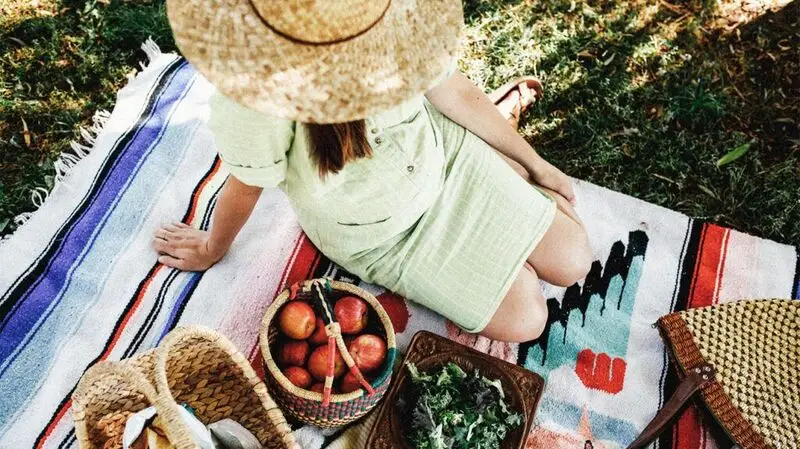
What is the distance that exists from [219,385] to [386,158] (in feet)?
2.61

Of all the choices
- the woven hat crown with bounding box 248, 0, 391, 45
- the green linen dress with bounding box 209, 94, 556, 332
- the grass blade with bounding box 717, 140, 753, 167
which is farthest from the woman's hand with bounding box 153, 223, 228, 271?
the grass blade with bounding box 717, 140, 753, 167

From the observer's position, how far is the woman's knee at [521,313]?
6.84 feet

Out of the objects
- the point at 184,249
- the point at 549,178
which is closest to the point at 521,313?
the point at 549,178

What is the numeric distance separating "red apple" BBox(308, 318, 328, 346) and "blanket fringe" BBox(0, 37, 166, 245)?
3.85 ft

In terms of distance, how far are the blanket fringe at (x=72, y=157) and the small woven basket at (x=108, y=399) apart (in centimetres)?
92

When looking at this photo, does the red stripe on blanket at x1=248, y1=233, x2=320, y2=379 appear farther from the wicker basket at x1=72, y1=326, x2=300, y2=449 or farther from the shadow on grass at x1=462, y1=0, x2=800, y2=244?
the shadow on grass at x1=462, y1=0, x2=800, y2=244

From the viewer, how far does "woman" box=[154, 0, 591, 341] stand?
120 centimetres

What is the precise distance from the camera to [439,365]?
207 cm

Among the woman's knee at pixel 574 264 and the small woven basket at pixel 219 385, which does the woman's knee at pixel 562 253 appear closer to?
the woman's knee at pixel 574 264

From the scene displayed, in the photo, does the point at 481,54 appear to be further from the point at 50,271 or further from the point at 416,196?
the point at 50,271

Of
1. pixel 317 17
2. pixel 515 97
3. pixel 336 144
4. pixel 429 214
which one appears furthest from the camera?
pixel 515 97

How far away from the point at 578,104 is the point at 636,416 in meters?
1.33

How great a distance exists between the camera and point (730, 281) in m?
2.44

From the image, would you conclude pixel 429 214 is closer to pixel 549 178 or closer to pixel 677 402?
pixel 549 178
